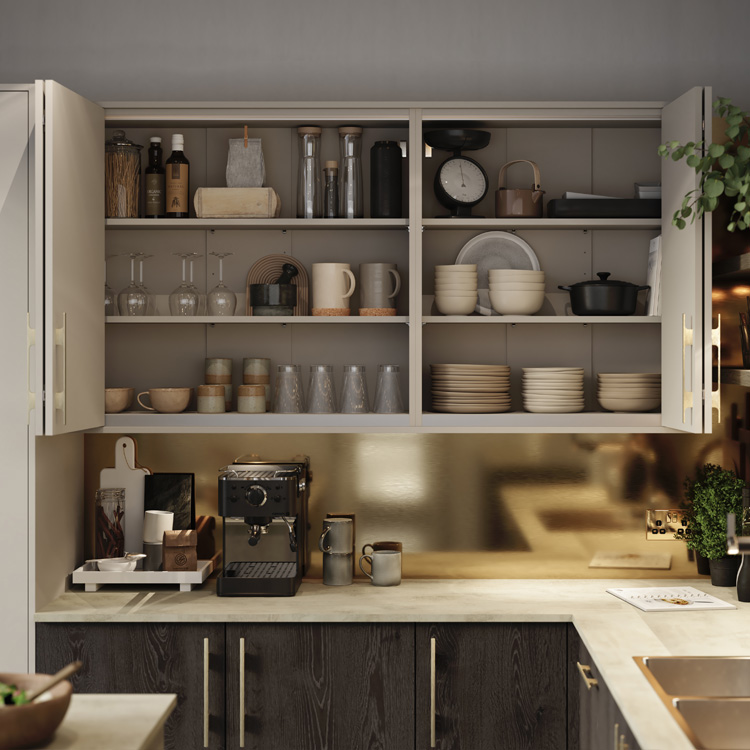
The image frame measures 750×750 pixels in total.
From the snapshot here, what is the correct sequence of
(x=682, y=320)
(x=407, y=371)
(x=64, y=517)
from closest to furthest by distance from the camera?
(x=682, y=320) < (x=64, y=517) < (x=407, y=371)

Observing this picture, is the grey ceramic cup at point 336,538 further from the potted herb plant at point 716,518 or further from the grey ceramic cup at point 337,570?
the potted herb plant at point 716,518

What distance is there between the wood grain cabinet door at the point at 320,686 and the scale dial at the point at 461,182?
1.43 meters

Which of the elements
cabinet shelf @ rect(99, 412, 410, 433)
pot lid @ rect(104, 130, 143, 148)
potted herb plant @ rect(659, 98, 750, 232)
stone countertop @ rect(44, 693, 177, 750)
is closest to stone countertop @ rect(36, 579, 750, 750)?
cabinet shelf @ rect(99, 412, 410, 433)

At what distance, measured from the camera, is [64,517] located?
9.19 ft

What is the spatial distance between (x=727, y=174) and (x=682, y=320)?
0.46m

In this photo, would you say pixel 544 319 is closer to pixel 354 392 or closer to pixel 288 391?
pixel 354 392

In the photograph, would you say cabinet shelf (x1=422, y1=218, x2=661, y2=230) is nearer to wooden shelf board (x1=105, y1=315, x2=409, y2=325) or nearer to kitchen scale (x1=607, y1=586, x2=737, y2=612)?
wooden shelf board (x1=105, y1=315, x2=409, y2=325)

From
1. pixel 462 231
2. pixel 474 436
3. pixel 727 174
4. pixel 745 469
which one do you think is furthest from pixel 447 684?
pixel 727 174

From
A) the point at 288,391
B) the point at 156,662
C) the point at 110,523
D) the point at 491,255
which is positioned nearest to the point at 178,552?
the point at 110,523

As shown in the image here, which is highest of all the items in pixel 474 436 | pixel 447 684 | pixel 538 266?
pixel 538 266

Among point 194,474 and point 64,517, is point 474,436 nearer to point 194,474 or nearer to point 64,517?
point 194,474

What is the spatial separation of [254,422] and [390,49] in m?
1.46

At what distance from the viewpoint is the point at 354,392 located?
112 inches

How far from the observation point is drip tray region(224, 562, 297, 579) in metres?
2.72
